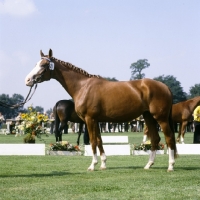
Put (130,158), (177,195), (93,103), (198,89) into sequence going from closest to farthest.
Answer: (177,195), (93,103), (130,158), (198,89)

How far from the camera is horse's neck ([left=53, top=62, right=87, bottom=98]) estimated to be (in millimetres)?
11977

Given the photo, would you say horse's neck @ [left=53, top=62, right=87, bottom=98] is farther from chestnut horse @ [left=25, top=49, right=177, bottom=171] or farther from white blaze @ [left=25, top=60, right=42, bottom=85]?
white blaze @ [left=25, top=60, right=42, bottom=85]

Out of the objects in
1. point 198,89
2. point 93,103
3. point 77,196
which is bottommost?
point 77,196

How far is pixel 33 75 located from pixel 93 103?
4.79 ft

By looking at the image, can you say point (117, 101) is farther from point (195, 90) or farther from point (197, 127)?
point (195, 90)

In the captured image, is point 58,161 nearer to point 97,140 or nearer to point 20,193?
point 97,140

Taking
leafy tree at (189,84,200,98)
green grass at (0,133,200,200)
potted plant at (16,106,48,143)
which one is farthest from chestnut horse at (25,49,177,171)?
leafy tree at (189,84,200,98)

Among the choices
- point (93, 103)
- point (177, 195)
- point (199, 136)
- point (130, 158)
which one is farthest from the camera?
point (199, 136)

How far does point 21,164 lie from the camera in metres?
13.0

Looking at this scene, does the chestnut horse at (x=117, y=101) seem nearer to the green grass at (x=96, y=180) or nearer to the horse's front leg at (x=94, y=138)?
the horse's front leg at (x=94, y=138)

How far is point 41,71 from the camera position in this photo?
11727 millimetres

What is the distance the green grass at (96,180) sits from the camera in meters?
7.77

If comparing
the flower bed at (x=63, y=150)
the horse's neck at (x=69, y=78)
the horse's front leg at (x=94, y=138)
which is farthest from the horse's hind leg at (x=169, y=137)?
the flower bed at (x=63, y=150)

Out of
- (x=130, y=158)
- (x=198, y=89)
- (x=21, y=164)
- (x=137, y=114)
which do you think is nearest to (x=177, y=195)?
(x=137, y=114)
